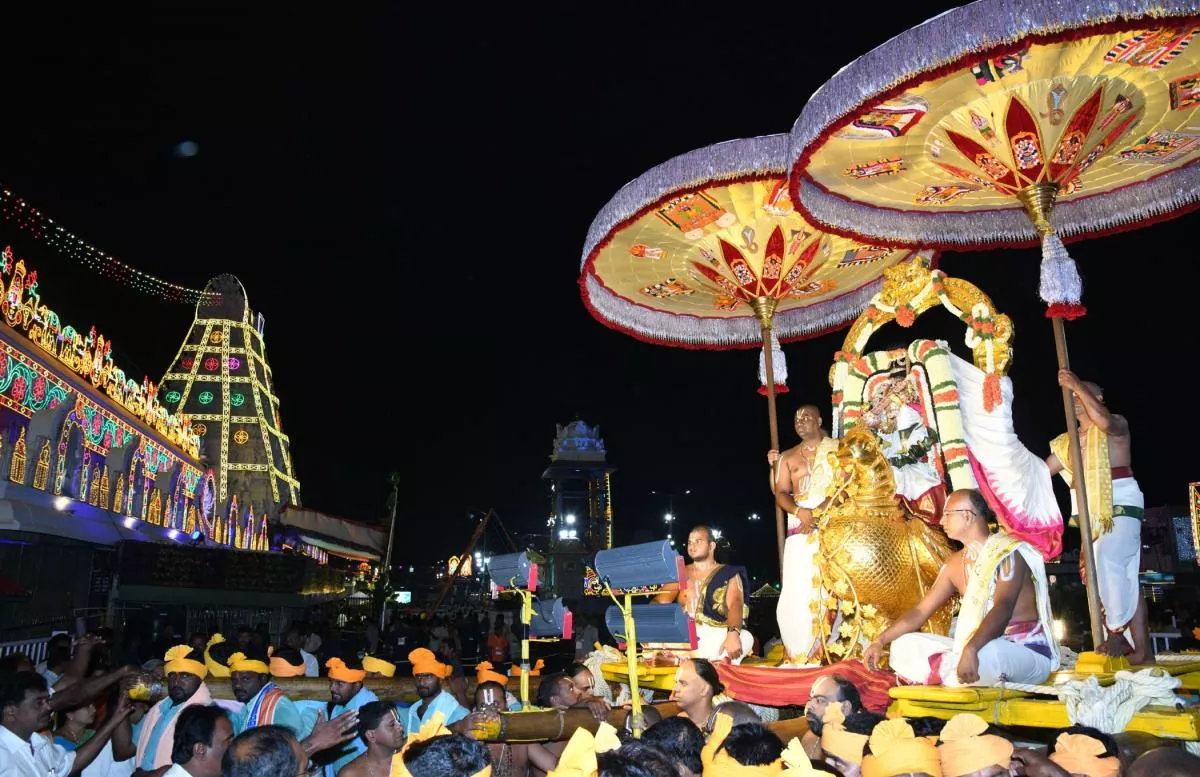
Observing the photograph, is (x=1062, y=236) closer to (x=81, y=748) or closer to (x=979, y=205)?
(x=979, y=205)

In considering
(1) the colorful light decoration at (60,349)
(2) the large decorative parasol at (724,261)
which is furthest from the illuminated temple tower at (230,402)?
(2) the large decorative parasol at (724,261)

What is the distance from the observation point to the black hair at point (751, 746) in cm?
317

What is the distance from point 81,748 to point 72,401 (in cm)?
2145

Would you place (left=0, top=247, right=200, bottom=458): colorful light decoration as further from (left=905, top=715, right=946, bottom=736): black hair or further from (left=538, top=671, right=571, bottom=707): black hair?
(left=905, top=715, right=946, bottom=736): black hair

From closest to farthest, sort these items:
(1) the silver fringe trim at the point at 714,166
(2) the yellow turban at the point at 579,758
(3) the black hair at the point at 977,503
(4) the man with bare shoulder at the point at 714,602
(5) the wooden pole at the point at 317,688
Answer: (2) the yellow turban at the point at 579,758
(3) the black hair at the point at 977,503
(5) the wooden pole at the point at 317,688
(4) the man with bare shoulder at the point at 714,602
(1) the silver fringe trim at the point at 714,166

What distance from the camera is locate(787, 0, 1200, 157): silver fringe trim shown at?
5262 millimetres

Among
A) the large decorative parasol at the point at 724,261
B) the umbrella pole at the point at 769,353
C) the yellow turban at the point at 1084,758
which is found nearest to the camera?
the yellow turban at the point at 1084,758

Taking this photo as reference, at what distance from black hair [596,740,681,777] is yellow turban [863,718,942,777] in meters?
0.70

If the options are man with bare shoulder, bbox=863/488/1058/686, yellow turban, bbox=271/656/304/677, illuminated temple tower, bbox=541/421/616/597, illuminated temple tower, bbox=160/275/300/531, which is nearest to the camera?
man with bare shoulder, bbox=863/488/1058/686

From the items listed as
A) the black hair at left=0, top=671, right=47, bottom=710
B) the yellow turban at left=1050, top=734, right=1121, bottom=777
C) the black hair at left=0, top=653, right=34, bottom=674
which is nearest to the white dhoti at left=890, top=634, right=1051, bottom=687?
the yellow turban at left=1050, top=734, right=1121, bottom=777

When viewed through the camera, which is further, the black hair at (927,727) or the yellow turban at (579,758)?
the black hair at (927,727)

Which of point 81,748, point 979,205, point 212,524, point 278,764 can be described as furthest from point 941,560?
point 212,524

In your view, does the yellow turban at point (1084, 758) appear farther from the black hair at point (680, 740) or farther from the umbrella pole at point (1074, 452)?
the umbrella pole at point (1074, 452)

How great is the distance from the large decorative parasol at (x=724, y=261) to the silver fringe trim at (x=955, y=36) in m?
1.70
